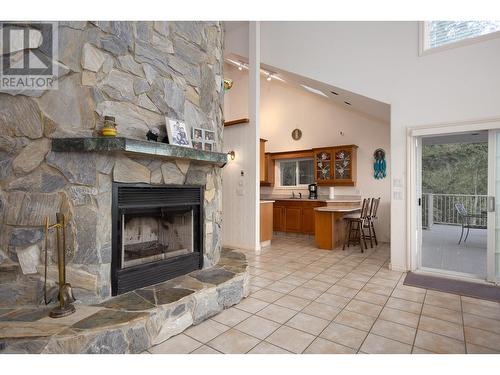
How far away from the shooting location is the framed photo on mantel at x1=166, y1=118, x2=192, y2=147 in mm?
2600

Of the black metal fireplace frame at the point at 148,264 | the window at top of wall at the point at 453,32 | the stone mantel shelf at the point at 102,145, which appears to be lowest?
the black metal fireplace frame at the point at 148,264

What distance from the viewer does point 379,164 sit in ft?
19.5

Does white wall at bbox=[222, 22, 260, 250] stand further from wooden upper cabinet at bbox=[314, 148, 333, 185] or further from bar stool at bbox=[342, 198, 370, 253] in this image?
wooden upper cabinet at bbox=[314, 148, 333, 185]

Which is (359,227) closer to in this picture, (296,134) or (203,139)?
(296,134)

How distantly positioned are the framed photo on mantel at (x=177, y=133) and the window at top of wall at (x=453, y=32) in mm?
3383

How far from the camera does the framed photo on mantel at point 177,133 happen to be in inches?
102

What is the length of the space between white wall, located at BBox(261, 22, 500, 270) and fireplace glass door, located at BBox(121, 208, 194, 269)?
2.93 metres

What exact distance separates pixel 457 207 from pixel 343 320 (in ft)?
19.3

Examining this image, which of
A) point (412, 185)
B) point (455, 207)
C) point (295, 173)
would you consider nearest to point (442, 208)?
point (455, 207)

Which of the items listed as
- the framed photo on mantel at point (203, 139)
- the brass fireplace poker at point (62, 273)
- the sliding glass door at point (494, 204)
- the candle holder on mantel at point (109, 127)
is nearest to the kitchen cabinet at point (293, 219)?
the sliding glass door at point (494, 204)

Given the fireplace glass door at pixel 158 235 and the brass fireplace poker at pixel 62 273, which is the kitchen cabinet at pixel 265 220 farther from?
the brass fireplace poker at pixel 62 273

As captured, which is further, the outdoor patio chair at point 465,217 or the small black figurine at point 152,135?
the outdoor patio chair at point 465,217

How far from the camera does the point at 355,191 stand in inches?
251
